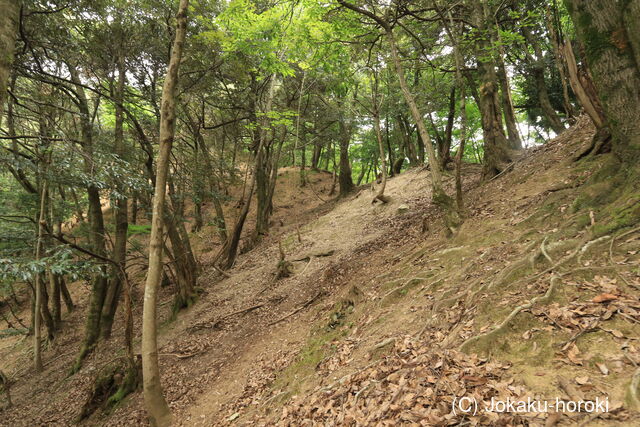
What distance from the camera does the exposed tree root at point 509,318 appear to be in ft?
10.4

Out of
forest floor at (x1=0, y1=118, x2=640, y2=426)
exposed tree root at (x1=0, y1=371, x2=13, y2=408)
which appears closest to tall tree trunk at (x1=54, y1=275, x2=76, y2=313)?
forest floor at (x1=0, y1=118, x2=640, y2=426)

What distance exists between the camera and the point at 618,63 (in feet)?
13.1

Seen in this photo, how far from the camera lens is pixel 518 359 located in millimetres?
2777

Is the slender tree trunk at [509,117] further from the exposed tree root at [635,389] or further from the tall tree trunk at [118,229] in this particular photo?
the tall tree trunk at [118,229]

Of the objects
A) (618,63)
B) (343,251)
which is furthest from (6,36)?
(343,251)

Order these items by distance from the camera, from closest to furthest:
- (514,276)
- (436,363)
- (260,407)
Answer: (436,363)
(514,276)
(260,407)

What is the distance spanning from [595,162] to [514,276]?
341cm

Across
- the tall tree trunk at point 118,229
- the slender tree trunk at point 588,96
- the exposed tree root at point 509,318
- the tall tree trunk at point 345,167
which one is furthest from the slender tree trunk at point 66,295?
the slender tree trunk at point 588,96

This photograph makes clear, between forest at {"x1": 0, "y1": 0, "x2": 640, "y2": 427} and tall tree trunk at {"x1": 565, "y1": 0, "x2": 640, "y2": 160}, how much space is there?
2cm

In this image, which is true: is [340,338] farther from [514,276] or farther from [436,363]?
[514,276]

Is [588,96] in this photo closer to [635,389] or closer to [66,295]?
[635,389]

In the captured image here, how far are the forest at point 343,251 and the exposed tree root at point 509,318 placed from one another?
2 cm

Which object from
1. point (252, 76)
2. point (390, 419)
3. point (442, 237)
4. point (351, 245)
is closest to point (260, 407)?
point (390, 419)

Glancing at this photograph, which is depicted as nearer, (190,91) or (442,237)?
(442,237)
